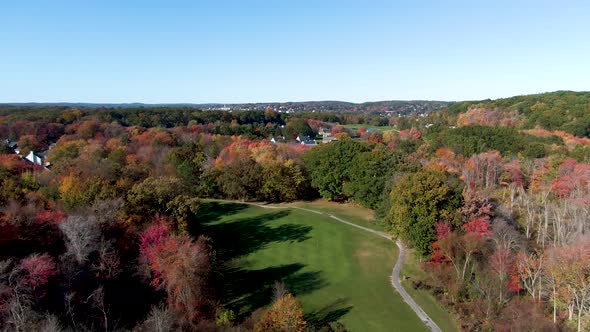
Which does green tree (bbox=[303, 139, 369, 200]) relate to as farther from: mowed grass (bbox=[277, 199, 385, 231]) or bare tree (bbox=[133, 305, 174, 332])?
bare tree (bbox=[133, 305, 174, 332])

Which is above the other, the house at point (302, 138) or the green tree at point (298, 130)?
the green tree at point (298, 130)

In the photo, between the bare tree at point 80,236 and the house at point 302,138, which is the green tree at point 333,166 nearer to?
the bare tree at point 80,236

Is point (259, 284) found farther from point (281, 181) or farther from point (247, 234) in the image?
point (281, 181)

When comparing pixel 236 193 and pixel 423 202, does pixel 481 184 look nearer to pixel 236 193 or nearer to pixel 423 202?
pixel 423 202

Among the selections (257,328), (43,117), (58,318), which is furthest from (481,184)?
(43,117)

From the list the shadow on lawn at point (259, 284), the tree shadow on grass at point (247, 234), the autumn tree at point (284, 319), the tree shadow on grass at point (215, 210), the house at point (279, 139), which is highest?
the house at point (279, 139)

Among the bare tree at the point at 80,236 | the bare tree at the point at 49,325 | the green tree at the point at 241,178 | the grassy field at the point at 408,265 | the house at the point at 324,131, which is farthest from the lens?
the house at the point at 324,131

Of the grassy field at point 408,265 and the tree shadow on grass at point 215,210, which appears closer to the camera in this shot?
the grassy field at point 408,265

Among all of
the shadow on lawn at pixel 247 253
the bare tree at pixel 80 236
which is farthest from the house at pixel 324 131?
the bare tree at pixel 80 236
